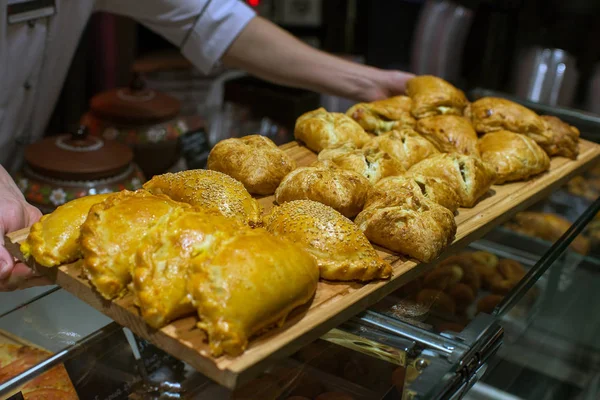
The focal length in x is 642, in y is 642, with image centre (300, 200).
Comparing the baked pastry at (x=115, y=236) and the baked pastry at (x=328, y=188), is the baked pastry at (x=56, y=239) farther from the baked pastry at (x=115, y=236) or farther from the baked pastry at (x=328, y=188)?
the baked pastry at (x=328, y=188)

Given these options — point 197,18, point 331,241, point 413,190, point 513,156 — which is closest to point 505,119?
point 513,156

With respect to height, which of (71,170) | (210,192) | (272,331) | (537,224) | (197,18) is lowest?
(537,224)

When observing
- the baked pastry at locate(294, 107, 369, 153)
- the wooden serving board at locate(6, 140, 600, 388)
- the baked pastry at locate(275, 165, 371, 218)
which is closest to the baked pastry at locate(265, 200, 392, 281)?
the wooden serving board at locate(6, 140, 600, 388)

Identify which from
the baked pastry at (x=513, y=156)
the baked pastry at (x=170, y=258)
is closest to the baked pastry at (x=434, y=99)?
the baked pastry at (x=513, y=156)

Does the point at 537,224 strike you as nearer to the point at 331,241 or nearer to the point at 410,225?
the point at 410,225

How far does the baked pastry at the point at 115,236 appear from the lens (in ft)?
4.10

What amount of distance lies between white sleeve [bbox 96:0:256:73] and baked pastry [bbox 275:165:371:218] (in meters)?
1.37

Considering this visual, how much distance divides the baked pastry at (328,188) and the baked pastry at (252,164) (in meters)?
0.05

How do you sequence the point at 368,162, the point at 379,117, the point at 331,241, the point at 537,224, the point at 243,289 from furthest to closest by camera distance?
the point at 537,224
the point at 379,117
the point at 368,162
the point at 331,241
the point at 243,289

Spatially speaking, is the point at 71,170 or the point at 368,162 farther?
the point at 71,170

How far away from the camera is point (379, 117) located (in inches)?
92.0

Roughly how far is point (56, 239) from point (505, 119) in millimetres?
1647

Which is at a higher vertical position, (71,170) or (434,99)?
(434,99)

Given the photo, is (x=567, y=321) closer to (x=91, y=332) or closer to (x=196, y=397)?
(x=196, y=397)
